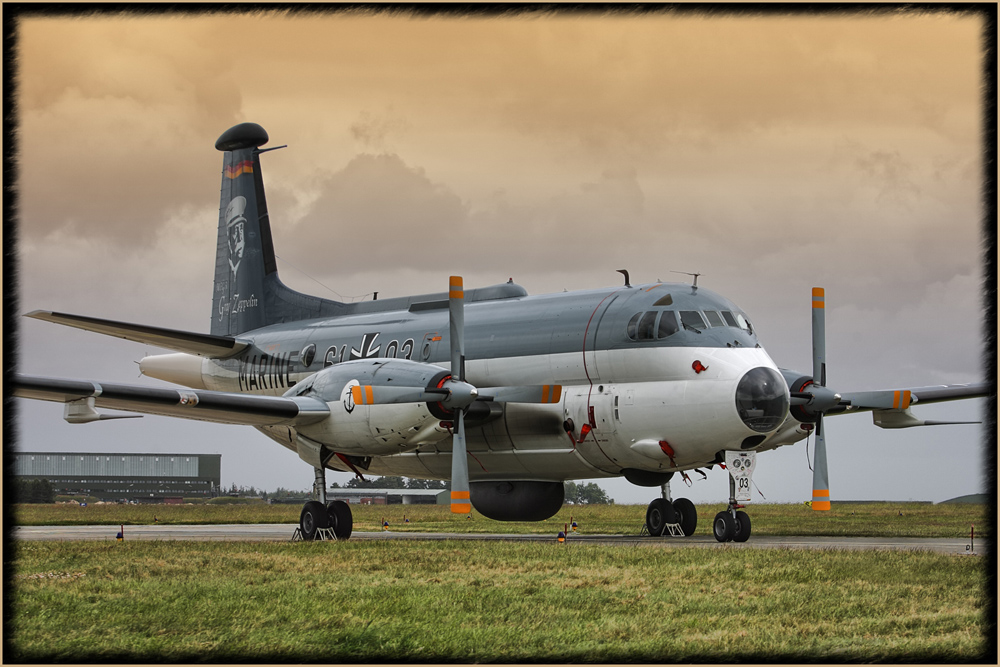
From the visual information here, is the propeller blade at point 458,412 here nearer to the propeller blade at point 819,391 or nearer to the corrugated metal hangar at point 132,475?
the propeller blade at point 819,391

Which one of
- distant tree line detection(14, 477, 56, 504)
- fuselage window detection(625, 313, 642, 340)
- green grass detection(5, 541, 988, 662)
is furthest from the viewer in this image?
distant tree line detection(14, 477, 56, 504)

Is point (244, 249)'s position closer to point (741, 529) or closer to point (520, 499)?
point (520, 499)

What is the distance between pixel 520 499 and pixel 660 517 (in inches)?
128

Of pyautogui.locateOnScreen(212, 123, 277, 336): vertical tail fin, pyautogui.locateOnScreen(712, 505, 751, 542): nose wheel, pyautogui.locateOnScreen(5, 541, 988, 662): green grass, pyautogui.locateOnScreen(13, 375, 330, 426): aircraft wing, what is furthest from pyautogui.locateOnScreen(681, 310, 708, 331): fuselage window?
pyautogui.locateOnScreen(212, 123, 277, 336): vertical tail fin

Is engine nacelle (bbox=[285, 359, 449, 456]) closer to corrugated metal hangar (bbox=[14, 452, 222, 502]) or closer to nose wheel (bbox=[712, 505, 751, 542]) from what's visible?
nose wheel (bbox=[712, 505, 751, 542])

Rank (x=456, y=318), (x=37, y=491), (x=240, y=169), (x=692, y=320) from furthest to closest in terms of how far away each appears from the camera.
Answer: 1. (x=37, y=491)
2. (x=240, y=169)
3. (x=456, y=318)
4. (x=692, y=320)

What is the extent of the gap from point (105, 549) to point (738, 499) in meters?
12.0

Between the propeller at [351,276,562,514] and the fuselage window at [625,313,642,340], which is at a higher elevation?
the fuselage window at [625,313,642,340]

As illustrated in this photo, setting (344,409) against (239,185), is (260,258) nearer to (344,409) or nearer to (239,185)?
(239,185)

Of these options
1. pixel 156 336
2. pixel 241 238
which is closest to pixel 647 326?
pixel 156 336

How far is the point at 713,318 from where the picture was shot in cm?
2150

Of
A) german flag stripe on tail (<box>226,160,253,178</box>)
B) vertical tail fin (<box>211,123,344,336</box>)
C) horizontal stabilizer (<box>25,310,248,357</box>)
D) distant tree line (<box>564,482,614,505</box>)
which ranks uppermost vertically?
german flag stripe on tail (<box>226,160,253,178</box>)

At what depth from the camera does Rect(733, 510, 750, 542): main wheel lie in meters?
21.1

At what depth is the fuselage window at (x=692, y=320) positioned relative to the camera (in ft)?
69.8
